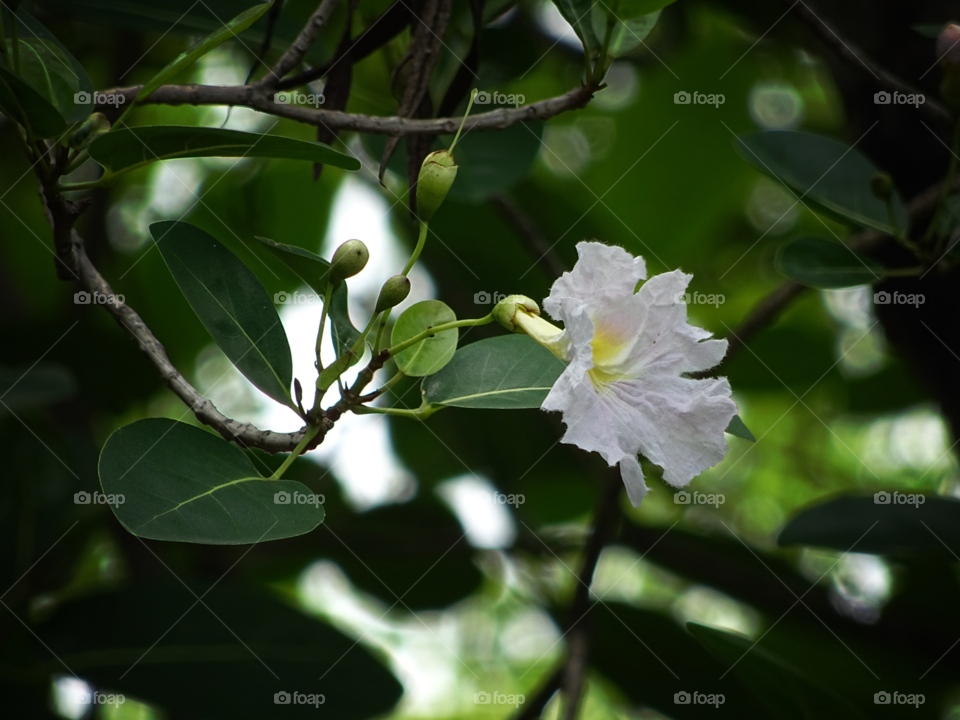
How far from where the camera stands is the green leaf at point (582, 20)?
45.8 inches

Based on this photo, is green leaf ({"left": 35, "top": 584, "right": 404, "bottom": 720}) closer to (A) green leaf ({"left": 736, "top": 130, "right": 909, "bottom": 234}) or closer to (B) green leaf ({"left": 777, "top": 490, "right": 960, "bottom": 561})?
(B) green leaf ({"left": 777, "top": 490, "right": 960, "bottom": 561})

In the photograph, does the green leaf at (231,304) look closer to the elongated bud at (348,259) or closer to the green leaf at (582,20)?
the elongated bud at (348,259)

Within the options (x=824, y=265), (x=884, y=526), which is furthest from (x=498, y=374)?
(x=884, y=526)

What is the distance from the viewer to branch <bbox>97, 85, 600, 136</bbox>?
110 cm

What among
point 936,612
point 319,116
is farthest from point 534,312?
point 936,612

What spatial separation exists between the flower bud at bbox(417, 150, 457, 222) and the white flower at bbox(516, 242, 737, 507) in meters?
0.19

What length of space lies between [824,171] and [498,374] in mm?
971

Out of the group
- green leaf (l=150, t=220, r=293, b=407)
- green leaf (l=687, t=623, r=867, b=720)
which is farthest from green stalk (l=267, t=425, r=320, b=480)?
green leaf (l=687, t=623, r=867, b=720)

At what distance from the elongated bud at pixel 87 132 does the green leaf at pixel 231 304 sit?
134 mm

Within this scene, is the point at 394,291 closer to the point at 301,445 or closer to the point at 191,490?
Result: the point at 301,445

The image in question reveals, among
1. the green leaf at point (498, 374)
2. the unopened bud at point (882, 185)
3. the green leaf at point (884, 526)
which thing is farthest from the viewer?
the green leaf at point (884, 526)

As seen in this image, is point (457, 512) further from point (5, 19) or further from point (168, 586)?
point (5, 19)

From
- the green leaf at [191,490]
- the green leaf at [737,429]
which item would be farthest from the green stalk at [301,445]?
the green leaf at [737,429]

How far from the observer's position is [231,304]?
112 centimetres
